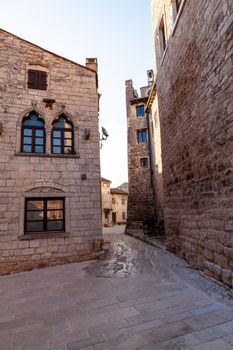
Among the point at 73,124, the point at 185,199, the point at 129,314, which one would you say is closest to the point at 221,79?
the point at 185,199

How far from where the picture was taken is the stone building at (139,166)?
17438mm

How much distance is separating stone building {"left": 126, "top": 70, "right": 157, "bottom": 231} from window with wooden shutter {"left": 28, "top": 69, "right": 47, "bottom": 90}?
37.1 feet

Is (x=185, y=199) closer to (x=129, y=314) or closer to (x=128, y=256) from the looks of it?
(x=128, y=256)

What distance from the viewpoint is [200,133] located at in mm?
5172

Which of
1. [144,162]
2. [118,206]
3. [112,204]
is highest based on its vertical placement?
[144,162]

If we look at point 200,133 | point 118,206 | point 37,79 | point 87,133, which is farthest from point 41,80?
point 118,206

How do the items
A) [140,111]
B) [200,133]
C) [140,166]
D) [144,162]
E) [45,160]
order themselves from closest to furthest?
1. [200,133]
2. [45,160]
3. [140,166]
4. [144,162]
5. [140,111]

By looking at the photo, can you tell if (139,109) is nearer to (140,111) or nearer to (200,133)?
(140,111)

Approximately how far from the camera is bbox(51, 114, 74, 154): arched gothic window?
25.2 ft

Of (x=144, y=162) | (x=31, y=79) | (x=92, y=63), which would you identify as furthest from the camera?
(x=144, y=162)

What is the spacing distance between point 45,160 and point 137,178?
469 inches

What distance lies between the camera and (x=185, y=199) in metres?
6.21

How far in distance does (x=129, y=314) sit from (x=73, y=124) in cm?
620

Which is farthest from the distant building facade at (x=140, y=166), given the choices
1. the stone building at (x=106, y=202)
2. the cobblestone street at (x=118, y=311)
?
the stone building at (x=106, y=202)
